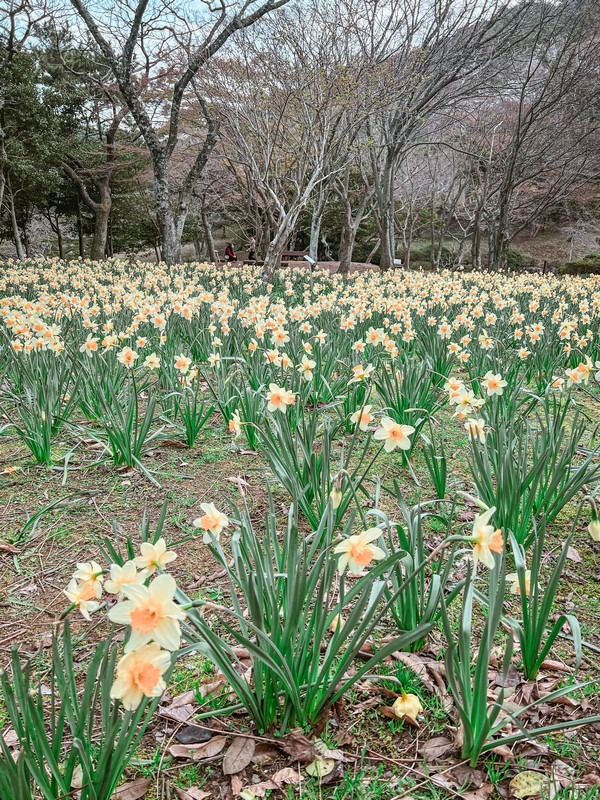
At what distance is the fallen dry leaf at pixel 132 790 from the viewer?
1.11 meters

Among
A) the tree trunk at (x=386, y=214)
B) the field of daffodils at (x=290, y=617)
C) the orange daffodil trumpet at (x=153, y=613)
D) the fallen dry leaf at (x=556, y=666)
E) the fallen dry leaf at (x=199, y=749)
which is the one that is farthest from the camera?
the tree trunk at (x=386, y=214)

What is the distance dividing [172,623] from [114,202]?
25624 mm

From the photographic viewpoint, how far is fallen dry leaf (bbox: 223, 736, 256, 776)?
1.17 m

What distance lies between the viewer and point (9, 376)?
137 inches

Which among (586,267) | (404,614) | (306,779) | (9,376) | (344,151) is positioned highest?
(344,151)

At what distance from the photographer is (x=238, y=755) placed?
3.93 ft

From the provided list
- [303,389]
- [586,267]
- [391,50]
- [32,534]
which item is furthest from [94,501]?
[586,267]

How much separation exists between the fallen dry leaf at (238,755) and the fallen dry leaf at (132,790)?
0.16 meters

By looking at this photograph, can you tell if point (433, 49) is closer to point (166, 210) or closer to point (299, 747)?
A: point (166, 210)

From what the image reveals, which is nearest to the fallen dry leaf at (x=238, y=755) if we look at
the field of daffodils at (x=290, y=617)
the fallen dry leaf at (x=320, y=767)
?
the field of daffodils at (x=290, y=617)

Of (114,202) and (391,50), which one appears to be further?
(114,202)

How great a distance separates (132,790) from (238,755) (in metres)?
0.22

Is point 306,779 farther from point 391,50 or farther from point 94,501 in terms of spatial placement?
point 391,50

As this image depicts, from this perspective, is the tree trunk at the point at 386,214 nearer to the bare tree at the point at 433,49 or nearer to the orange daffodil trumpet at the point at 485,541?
the bare tree at the point at 433,49
